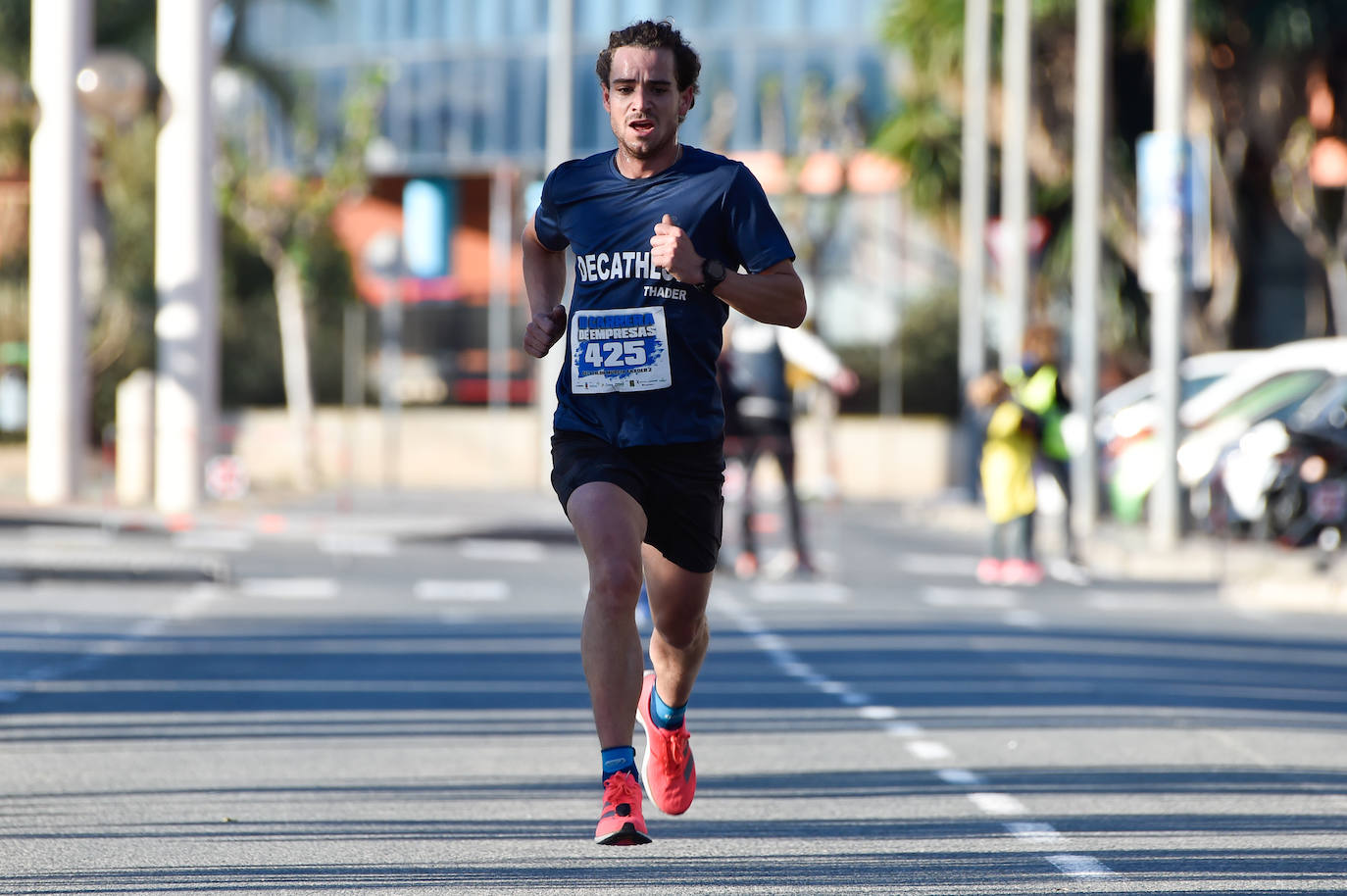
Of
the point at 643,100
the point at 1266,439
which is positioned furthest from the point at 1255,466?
the point at 643,100

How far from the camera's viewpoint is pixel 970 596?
17.1m

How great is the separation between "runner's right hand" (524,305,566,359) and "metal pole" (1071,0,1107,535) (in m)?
18.5

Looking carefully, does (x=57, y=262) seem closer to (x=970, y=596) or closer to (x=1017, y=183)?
(x=1017, y=183)

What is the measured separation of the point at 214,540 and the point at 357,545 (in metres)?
1.27

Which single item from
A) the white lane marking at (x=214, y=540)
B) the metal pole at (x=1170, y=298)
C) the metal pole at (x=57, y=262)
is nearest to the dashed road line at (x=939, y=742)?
the metal pole at (x=1170, y=298)

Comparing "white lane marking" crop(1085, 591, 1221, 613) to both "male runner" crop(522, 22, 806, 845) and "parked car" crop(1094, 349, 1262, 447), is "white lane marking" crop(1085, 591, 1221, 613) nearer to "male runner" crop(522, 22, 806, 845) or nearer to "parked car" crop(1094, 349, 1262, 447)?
"parked car" crop(1094, 349, 1262, 447)

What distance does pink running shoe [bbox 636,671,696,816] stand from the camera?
6473mm

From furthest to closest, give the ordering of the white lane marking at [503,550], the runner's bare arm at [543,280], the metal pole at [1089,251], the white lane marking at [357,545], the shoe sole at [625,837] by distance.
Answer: the metal pole at [1089,251] → the white lane marking at [357,545] → the white lane marking at [503,550] → the runner's bare arm at [543,280] → the shoe sole at [625,837]

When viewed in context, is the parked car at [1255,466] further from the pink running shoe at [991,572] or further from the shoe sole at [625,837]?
the shoe sole at [625,837]

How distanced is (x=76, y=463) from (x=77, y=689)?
14.9 meters

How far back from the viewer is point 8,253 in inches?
1513

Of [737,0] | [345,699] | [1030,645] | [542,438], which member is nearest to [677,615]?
[345,699]

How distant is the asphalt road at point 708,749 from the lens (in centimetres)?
614

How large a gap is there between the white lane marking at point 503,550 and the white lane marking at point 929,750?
38.9 feet
